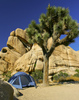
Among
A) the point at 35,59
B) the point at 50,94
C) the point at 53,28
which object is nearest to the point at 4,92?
the point at 50,94

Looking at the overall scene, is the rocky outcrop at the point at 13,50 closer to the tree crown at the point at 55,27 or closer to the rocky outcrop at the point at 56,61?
the rocky outcrop at the point at 56,61

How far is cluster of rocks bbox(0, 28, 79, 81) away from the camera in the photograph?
1741 cm

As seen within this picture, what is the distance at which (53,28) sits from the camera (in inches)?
407

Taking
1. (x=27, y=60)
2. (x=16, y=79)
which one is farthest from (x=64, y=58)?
(x=16, y=79)

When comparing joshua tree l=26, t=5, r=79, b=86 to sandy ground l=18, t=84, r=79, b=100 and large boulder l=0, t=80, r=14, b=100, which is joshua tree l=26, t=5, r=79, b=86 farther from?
large boulder l=0, t=80, r=14, b=100

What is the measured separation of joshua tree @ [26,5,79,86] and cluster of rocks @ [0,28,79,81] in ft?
23.8

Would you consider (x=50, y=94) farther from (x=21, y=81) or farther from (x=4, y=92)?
(x=21, y=81)

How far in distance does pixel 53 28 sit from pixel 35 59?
351 inches

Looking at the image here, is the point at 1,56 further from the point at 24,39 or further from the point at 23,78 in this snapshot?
the point at 23,78

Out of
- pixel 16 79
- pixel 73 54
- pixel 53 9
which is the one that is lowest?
pixel 16 79

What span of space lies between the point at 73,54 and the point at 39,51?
7.50m

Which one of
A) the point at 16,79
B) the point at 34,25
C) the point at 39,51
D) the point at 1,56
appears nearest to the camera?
the point at 16,79

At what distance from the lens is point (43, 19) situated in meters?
10.1

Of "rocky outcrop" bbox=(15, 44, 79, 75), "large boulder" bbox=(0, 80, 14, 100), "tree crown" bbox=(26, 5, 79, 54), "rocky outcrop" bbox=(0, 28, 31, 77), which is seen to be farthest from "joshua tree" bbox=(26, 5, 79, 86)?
"rocky outcrop" bbox=(0, 28, 31, 77)
